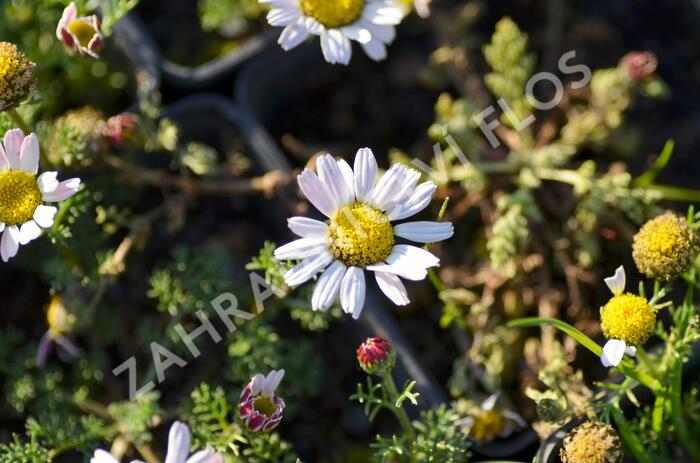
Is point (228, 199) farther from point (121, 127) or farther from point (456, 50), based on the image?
point (456, 50)

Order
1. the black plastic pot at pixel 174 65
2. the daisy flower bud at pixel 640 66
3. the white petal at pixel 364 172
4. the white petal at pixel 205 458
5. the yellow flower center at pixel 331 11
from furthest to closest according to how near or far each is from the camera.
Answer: the black plastic pot at pixel 174 65 < the daisy flower bud at pixel 640 66 < the yellow flower center at pixel 331 11 < the white petal at pixel 364 172 < the white petal at pixel 205 458

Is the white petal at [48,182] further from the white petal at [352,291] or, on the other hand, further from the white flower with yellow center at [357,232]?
the white petal at [352,291]

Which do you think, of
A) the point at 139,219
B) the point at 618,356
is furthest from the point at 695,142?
the point at 139,219

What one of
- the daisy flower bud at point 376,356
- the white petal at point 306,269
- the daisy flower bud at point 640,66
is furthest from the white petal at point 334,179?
the daisy flower bud at point 640,66

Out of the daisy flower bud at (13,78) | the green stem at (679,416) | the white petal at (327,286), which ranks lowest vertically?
the green stem at (679,416)

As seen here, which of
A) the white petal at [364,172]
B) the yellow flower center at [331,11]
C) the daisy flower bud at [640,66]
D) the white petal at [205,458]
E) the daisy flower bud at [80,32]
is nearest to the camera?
the white petal at [205,458]

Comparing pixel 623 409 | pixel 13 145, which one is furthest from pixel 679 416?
pixel 13 145

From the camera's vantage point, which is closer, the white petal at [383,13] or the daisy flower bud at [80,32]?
the daisy flower bud at [80,32]

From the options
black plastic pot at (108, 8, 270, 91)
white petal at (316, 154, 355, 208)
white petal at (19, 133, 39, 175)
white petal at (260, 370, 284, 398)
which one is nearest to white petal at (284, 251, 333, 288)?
white petal at (316, 154, 355, 208)
